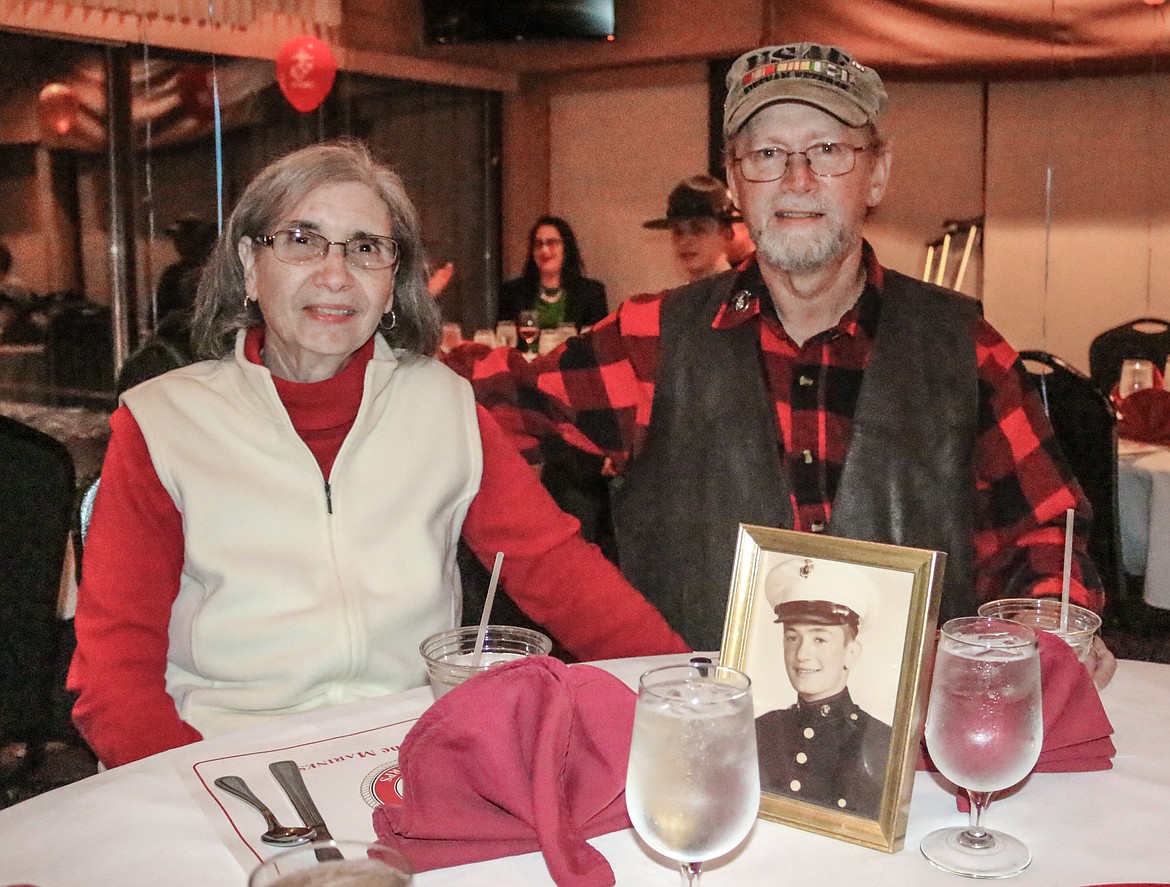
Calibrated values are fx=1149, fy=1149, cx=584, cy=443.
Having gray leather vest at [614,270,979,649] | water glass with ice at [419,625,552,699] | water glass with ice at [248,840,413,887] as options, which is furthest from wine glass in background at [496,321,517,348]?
water glass with ice at [248,840,413,887]

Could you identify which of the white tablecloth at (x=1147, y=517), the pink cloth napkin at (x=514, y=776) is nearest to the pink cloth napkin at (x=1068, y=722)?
the pink cloth napkin at (x=514, y=776)

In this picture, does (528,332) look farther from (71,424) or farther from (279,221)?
(279,221)

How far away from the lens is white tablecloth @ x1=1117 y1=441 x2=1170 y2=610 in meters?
3.30

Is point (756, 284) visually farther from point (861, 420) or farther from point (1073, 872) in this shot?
point (1073, 872)

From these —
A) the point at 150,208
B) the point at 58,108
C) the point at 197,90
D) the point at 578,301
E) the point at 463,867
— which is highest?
the point at 197,90

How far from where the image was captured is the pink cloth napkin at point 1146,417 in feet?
12.2

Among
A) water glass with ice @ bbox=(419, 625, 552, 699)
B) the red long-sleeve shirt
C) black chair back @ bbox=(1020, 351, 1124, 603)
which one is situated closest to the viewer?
water glass with ice @ bbox=(419, 625, 552, 699)

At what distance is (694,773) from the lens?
826 mm

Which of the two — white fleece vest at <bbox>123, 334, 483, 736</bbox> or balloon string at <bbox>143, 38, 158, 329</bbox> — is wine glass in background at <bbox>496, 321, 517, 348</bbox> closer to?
balloon string at <bbox>143, 38, 158, 329</bbox>

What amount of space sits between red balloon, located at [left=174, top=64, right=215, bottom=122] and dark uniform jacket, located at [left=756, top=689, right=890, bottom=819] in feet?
19.6

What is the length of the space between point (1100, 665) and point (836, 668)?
54 centimetres

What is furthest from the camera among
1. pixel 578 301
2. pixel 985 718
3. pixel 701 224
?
pixel 578 301

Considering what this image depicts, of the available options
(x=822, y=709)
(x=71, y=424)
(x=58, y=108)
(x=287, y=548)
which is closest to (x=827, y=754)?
(x=822, y=709)

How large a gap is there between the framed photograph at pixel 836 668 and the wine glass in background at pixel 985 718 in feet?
0.08
